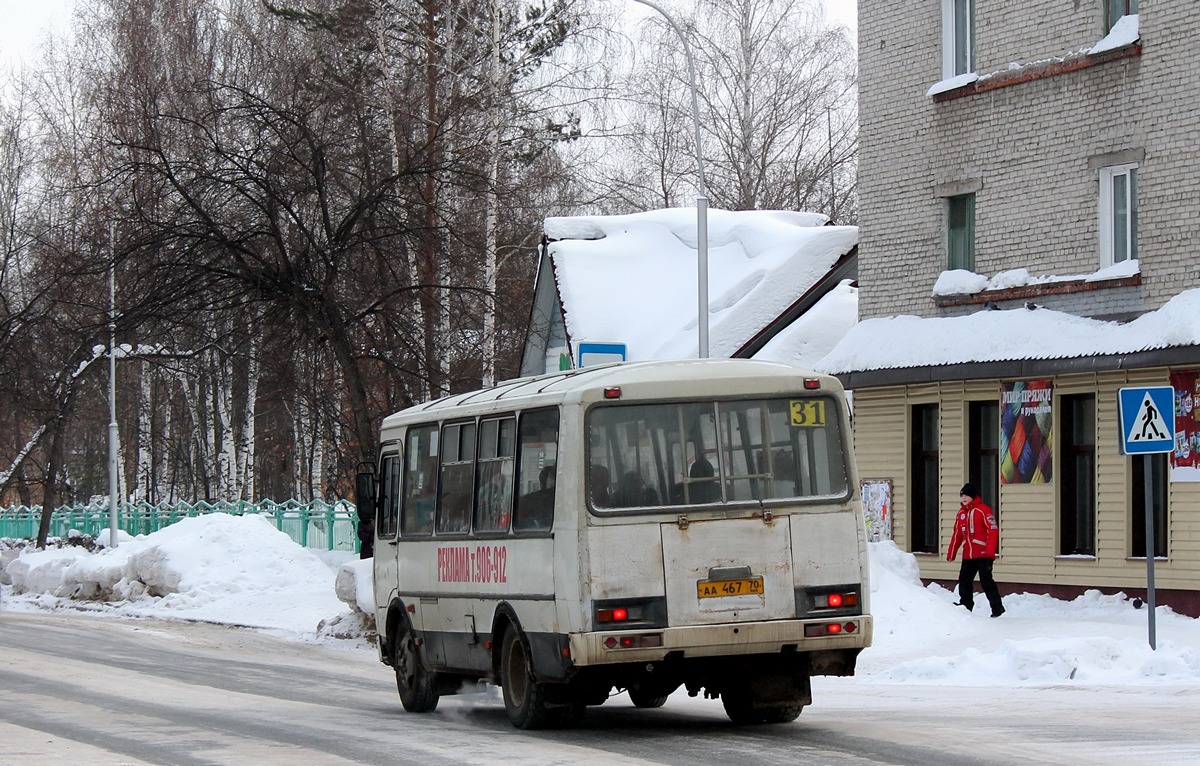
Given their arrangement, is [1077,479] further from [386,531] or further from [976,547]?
[386,531]

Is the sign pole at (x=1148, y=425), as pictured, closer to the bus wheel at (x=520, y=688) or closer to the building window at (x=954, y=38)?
the bus wheel at (x=520, y=688)

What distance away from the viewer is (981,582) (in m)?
22.7

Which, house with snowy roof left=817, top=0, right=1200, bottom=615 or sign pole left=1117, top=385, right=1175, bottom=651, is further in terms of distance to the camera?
house with snowy roof left=817, top=0, right=1200, bottom=615

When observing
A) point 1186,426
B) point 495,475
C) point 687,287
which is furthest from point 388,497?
point 687,287

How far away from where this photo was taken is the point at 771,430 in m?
13.1

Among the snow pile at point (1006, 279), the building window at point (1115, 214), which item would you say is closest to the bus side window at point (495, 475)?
the snow pile at point (1006, 279)

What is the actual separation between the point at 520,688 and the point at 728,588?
190cm

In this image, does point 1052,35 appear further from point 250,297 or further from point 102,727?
point 102,727

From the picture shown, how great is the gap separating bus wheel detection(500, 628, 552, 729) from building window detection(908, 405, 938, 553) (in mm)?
14283

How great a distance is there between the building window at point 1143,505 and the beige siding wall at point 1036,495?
0.11 metres

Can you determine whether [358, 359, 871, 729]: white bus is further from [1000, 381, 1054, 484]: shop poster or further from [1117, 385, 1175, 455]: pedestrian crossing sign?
[1000, 381, 1054, 484]: shop poster

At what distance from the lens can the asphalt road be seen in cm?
1142

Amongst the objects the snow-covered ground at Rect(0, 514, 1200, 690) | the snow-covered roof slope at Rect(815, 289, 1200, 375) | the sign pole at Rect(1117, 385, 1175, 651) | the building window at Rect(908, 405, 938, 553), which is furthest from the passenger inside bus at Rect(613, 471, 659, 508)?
the building window at Rect(908, 405, 938, 553)

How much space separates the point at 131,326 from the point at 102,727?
14736 millimetres
